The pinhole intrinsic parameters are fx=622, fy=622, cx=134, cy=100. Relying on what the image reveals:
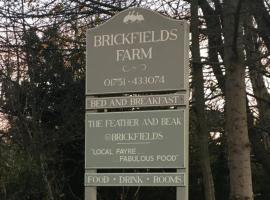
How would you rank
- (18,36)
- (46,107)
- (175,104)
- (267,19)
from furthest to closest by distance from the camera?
(46,107) < (18,36) < (267,19) < (175,104)

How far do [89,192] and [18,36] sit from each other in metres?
5.68

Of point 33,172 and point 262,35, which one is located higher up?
point 262,35

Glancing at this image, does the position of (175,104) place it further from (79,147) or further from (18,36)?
(79,147)

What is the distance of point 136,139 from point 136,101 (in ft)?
1.43

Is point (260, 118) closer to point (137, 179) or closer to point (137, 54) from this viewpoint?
point (137, 54)

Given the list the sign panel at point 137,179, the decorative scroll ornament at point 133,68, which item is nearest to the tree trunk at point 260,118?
the decorative scroll ornament at point 133,68

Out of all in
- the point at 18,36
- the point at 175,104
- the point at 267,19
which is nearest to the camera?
the point at 175,104

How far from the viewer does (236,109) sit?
28.0ft

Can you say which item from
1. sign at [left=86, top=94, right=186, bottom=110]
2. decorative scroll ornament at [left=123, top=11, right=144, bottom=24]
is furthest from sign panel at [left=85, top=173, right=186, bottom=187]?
decorative scroll ornament at [left=123, top=11, right=144, bottom=24]

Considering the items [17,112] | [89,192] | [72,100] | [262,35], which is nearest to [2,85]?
[17,112]

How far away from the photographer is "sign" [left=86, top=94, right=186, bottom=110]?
6.90 metres

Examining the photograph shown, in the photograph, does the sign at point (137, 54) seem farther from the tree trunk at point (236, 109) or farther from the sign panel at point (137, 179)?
the tree trunk at point (236, 109)

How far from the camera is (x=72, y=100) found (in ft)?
44.4

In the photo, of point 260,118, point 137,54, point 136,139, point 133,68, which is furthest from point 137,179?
point 260,118
